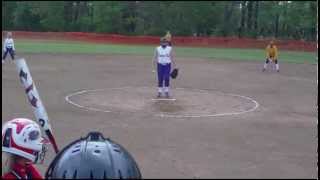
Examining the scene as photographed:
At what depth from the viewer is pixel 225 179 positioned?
849cm

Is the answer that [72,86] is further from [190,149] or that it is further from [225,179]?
[225,179]

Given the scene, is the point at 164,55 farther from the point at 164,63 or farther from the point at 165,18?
the point at 165,18

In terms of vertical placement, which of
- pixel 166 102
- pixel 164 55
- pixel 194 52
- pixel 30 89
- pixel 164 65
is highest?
pixel 30 89

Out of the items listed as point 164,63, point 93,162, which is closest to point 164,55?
point 164,63

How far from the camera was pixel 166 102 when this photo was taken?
1689 cm

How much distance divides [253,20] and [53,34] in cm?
2256

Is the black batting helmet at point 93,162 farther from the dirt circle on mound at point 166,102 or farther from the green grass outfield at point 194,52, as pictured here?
the green grass outfield at point 194,52

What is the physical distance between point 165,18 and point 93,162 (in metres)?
58.8

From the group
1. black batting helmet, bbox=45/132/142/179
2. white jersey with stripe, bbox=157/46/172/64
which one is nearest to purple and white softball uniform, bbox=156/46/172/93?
white jersey with stripe, bbox=157/46/172/64

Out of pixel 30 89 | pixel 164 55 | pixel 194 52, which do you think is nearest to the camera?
pixel 30 89

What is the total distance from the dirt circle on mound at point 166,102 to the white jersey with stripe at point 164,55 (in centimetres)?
119

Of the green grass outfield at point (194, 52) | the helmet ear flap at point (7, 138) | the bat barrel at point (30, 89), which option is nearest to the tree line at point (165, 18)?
the green grass outfield at point (194, 52)

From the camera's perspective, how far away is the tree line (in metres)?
60.4

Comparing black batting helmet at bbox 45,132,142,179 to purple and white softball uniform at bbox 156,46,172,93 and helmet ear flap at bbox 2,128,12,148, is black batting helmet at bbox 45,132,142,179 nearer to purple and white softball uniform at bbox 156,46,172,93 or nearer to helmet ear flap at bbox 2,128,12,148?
helmet ear flap at bbox 2,128,12,148
